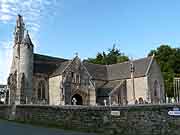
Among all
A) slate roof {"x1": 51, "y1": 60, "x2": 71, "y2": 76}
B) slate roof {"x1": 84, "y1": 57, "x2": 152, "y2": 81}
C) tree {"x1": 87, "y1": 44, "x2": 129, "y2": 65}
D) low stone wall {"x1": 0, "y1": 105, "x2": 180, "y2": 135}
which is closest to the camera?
low stone wall {"x1": 0, "y1": 105, "x2": 180, "y2": 135}

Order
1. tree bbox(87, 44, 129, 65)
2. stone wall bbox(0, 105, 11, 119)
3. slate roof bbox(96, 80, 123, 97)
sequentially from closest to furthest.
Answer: stone wall bbox(0, 105, 11, 119)
slate roof bbox(96, 80, 123, 97)
tree bbox(87, 44, 129, 65)

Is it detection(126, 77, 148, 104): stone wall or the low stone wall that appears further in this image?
detection(126, 77, 148, 104): stone wall

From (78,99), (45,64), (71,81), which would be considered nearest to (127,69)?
(78,99)

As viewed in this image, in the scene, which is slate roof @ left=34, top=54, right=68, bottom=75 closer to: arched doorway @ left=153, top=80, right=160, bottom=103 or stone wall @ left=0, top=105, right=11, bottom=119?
stone wall @ left=0, top=105, right=11, bottom=119

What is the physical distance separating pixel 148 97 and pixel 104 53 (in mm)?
42690

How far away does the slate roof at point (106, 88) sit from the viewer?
2164 inches


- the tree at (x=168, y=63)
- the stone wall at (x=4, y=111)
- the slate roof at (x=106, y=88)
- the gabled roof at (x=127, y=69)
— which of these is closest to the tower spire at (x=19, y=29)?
the slate roof at (x=106, y=88)

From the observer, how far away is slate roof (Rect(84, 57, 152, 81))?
185 feet

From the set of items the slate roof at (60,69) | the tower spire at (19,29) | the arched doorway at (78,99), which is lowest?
the arched doorway at (78,99)

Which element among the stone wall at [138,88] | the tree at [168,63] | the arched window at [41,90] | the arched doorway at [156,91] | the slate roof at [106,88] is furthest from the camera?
the tree at [168,63]

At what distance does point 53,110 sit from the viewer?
77.8 feet

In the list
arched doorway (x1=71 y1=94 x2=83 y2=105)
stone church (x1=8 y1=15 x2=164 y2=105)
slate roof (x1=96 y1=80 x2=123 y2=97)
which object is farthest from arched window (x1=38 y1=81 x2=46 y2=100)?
slate roof (x1=96 y1=80 x2=123 y2=97)

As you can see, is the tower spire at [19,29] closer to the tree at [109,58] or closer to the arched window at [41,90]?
the arched window at [41,90]

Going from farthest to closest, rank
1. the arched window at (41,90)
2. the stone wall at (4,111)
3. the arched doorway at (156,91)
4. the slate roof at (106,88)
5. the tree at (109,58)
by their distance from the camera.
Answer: the tree at (109,58), the arched doorway at (156,91), the slate roof at (106,88), the arched window at (41,90), the stone wall at (4,111)
